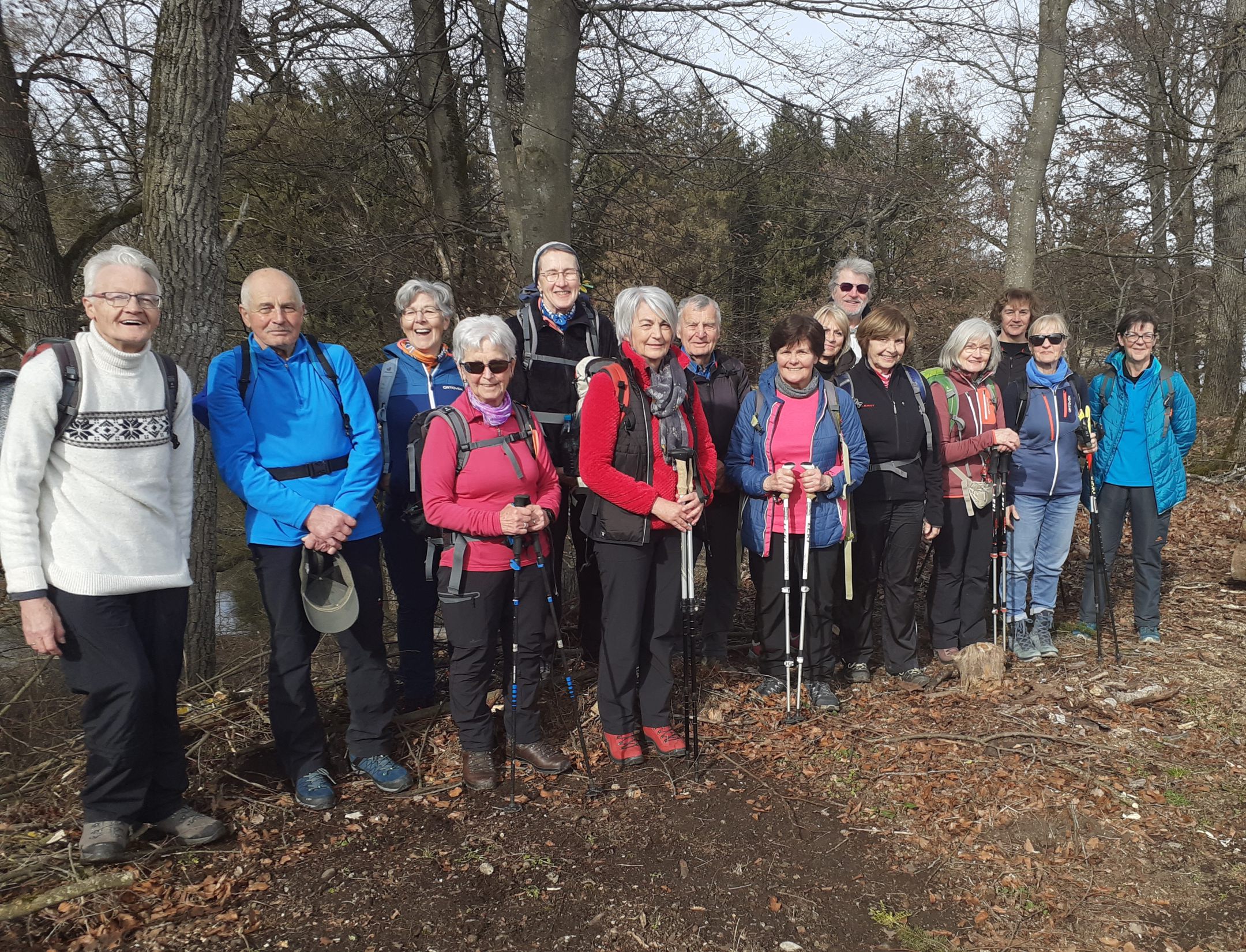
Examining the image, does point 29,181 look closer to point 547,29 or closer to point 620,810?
point 547,29

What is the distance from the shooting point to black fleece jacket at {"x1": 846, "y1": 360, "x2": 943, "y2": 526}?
15.9ft

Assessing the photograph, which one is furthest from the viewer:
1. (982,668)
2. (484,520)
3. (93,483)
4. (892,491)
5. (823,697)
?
(982,668)

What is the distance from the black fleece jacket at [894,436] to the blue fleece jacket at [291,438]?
271 centimetres

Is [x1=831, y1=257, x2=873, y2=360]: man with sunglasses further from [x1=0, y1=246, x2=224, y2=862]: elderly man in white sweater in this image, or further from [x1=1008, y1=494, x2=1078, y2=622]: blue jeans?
[x1=0, y1=246, x2=224, y2=862]: elderly man in white sweater

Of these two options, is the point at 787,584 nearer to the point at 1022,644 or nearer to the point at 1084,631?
the point at 1022,644

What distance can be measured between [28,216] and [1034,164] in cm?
1015

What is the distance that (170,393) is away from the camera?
333cm

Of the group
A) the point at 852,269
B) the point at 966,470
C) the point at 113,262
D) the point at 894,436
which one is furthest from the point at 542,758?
the point at 852,269

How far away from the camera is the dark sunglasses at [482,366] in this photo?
3.72m

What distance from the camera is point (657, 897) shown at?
3.20m

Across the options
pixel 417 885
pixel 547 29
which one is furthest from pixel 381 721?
pixel 547 29

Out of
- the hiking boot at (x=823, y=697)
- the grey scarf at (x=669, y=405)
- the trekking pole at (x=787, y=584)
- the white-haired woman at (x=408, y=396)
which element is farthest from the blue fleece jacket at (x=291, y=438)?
the hiking boot at (x=823, y=697)

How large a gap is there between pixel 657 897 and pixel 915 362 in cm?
1340

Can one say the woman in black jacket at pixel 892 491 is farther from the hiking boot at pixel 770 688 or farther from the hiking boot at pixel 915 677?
the hiking boot at pixel 770 688
